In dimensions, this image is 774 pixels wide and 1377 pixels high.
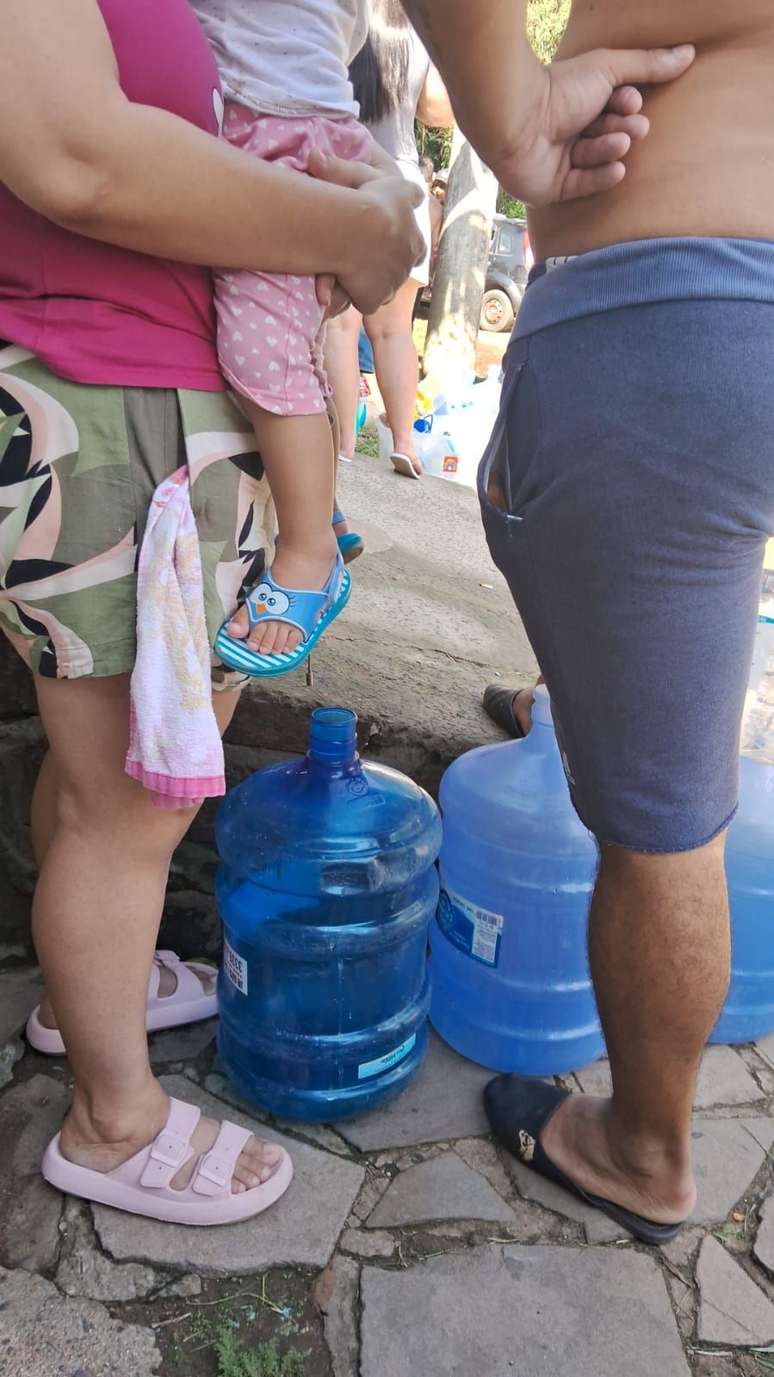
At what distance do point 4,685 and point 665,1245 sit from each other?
65.2 inches

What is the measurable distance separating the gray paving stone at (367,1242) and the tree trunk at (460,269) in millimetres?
8435

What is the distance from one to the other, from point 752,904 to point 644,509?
1.31 meters

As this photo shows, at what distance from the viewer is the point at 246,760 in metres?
2.29

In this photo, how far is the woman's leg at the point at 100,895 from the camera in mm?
1397

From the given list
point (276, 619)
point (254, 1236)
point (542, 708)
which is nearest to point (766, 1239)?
point (254, 1236)

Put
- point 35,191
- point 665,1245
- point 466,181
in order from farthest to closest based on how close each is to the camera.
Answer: point 466,181
point 665,1245
point 35,191

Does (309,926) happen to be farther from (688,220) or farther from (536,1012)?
(688,220)

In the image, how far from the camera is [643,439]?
4.16 feet

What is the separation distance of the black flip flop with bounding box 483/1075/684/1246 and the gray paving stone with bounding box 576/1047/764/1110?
197 mm

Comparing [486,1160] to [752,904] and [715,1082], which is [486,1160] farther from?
[752,904]

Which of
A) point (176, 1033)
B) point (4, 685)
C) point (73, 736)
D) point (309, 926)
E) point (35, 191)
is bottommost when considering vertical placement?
point (176, 1033)

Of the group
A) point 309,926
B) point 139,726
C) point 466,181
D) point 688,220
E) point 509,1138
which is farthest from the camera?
point 466,181

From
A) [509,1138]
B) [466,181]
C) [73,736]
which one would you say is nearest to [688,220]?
[73,736]

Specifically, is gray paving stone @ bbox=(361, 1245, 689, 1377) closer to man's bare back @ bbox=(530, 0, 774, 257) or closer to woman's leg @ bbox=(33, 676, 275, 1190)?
woman's leg @ bbox=(33, 676, 275, 1190)
